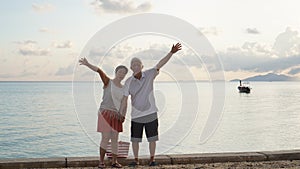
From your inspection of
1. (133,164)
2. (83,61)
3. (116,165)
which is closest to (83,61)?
(83,61)

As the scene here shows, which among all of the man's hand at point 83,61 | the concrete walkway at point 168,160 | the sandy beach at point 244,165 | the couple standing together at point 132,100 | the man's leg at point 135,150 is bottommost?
the sandy beach at point 244,165

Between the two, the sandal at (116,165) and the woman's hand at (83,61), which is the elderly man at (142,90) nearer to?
the woman's hand at (83,61)

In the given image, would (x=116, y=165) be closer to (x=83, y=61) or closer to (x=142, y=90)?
(x=142, y=90)

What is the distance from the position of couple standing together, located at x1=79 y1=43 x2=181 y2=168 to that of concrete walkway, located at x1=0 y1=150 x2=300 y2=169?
0.67 meters

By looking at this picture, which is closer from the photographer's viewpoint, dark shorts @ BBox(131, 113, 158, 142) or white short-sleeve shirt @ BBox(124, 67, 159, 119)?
white short-sleeve shirt @ BBox(124, 67, 159, 119)

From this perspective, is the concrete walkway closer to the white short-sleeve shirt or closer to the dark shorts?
the dark shorts

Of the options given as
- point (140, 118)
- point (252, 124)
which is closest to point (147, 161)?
point (140, 118)

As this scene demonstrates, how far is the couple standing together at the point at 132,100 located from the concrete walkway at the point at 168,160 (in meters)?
0.67

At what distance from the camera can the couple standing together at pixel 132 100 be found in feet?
21.1

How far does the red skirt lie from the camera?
21.5 ft

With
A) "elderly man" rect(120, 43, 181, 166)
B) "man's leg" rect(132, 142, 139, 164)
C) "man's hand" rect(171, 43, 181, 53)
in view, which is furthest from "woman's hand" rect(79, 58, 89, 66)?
"man's leg" rect(132, 142, 139, 164)

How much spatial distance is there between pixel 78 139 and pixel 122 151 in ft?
69.7

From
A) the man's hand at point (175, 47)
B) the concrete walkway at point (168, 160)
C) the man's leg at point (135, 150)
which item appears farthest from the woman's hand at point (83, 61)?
the concrete walkway at point (168, 160)

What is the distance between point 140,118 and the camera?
6.63m
